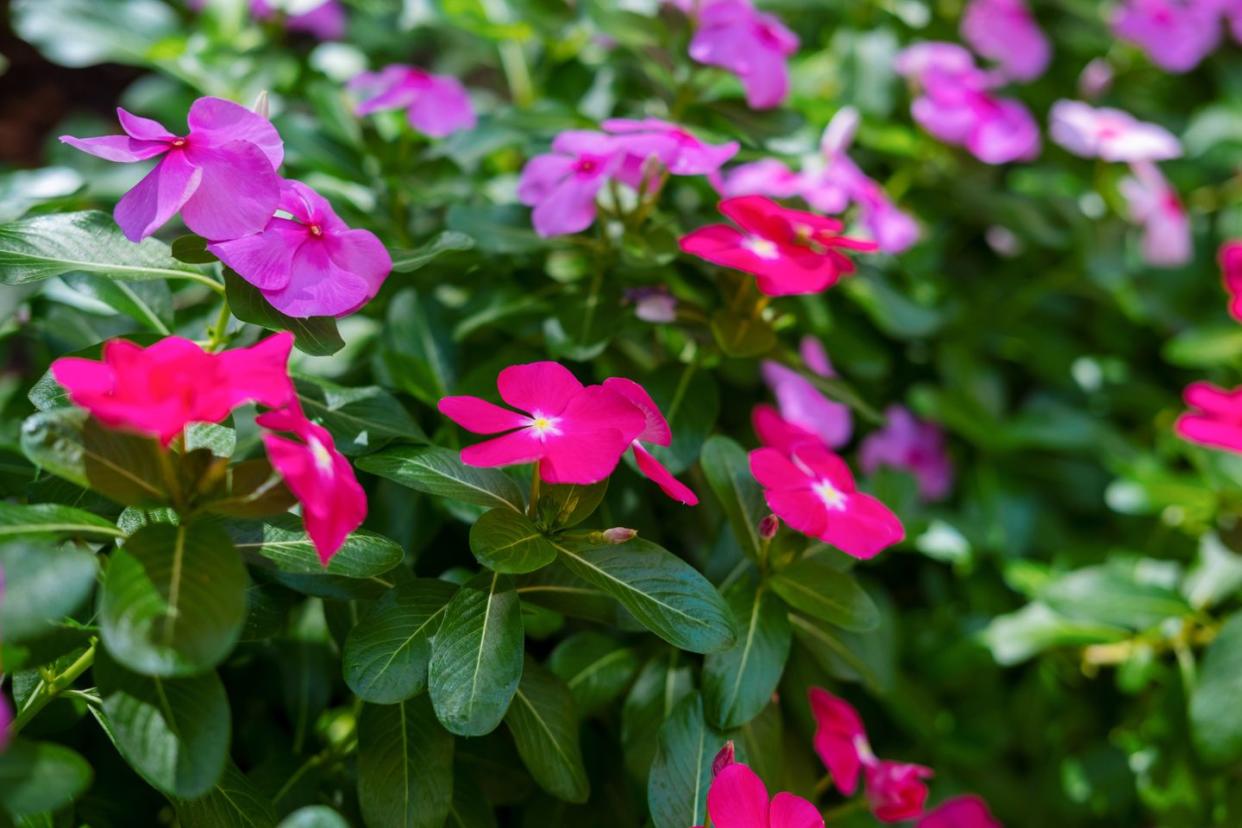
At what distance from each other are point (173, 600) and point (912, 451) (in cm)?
108

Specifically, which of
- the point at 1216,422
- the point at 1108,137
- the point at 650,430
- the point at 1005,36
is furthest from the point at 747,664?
the point at 1005,36

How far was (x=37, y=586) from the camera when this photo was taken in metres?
0.55

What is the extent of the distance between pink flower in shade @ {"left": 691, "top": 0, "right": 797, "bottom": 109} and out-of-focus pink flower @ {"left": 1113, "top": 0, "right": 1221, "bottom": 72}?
80 centimetres

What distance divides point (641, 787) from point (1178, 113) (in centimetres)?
149

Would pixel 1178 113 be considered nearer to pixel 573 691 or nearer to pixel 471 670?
pixel 573 691

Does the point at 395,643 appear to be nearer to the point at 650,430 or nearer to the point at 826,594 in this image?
the point at 650,430

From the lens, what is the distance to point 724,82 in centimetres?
124

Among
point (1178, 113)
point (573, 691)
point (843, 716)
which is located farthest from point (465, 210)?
point (1178, 113)

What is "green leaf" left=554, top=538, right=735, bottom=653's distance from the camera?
706mm

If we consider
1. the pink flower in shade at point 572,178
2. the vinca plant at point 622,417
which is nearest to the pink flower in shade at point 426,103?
the vinca plant at point 622,417

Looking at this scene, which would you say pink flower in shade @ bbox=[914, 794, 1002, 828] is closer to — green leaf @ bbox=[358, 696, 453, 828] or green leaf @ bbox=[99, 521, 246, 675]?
green leaf @ bbox=[358, 696, 453, 828]

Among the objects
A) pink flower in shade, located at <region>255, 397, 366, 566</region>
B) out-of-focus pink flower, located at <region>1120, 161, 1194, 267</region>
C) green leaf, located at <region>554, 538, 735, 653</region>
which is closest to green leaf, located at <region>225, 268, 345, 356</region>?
pink flower in shade, located at <region>255, 397, 366, 566</region>

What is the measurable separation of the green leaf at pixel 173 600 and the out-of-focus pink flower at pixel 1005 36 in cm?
137

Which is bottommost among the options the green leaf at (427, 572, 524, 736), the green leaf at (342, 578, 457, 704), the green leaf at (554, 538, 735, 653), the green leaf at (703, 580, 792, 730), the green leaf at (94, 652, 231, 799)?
the green leaf at (703, 580, 792, 730)
